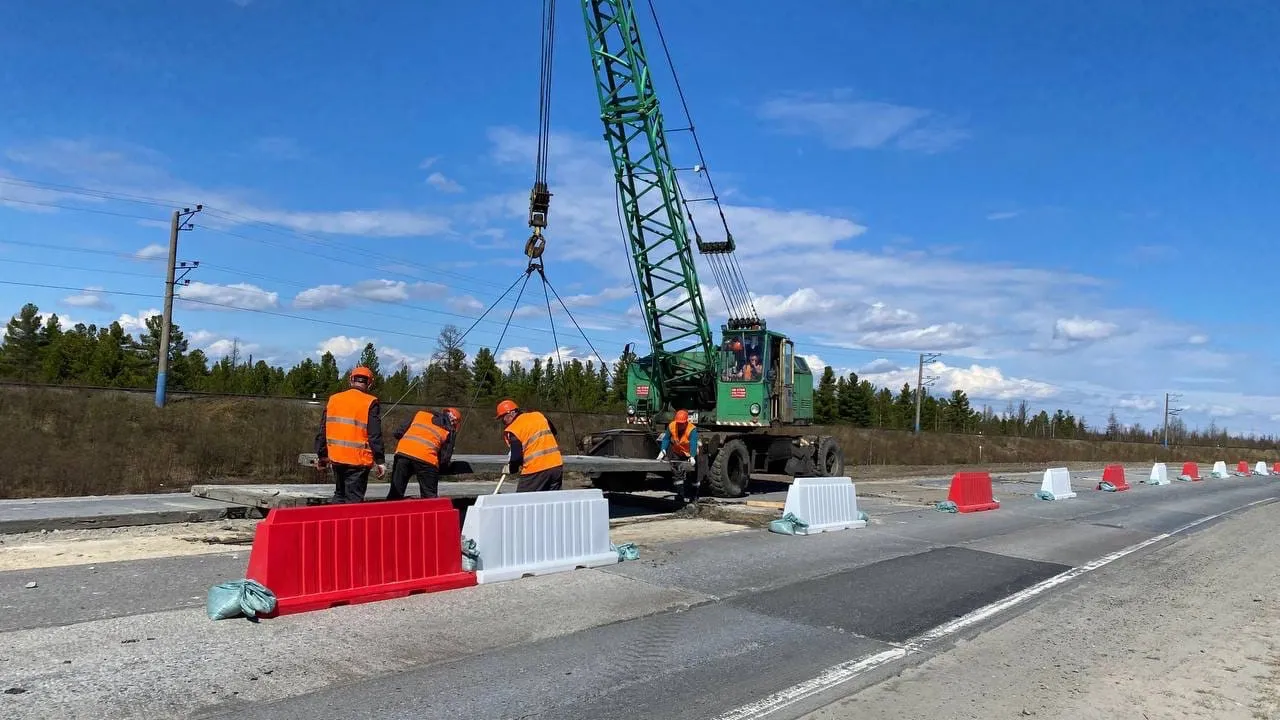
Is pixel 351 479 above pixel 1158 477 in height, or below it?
above

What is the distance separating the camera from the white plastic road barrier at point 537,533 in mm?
8219

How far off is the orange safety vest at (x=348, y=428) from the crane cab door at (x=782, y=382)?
1273cm

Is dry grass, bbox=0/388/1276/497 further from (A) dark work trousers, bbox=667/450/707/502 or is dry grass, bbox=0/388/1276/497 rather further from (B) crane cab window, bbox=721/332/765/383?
(A) dark work trousers, bbox=667/450/707/502

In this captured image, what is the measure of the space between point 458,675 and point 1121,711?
13.5 ft

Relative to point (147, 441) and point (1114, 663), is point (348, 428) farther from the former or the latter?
point (147, 441)

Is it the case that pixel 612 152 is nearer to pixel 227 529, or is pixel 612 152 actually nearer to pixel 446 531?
pixel 227 529

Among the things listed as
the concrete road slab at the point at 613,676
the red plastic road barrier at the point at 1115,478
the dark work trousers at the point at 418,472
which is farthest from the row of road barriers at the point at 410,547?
the red plastic road barrier at the point at 1115,478

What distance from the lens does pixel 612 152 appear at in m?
23.2

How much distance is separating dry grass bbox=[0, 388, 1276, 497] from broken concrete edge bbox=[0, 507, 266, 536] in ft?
38.3

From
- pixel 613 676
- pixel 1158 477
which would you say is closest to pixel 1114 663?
pixel 613 676

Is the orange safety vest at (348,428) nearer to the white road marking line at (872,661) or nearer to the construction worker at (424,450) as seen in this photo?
the construction worker at (424,450)

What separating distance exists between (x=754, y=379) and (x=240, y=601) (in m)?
14.6

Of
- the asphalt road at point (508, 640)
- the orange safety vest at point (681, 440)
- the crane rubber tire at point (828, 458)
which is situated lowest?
the asphalt road at point (508, 640)

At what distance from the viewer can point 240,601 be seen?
629 centimetres
